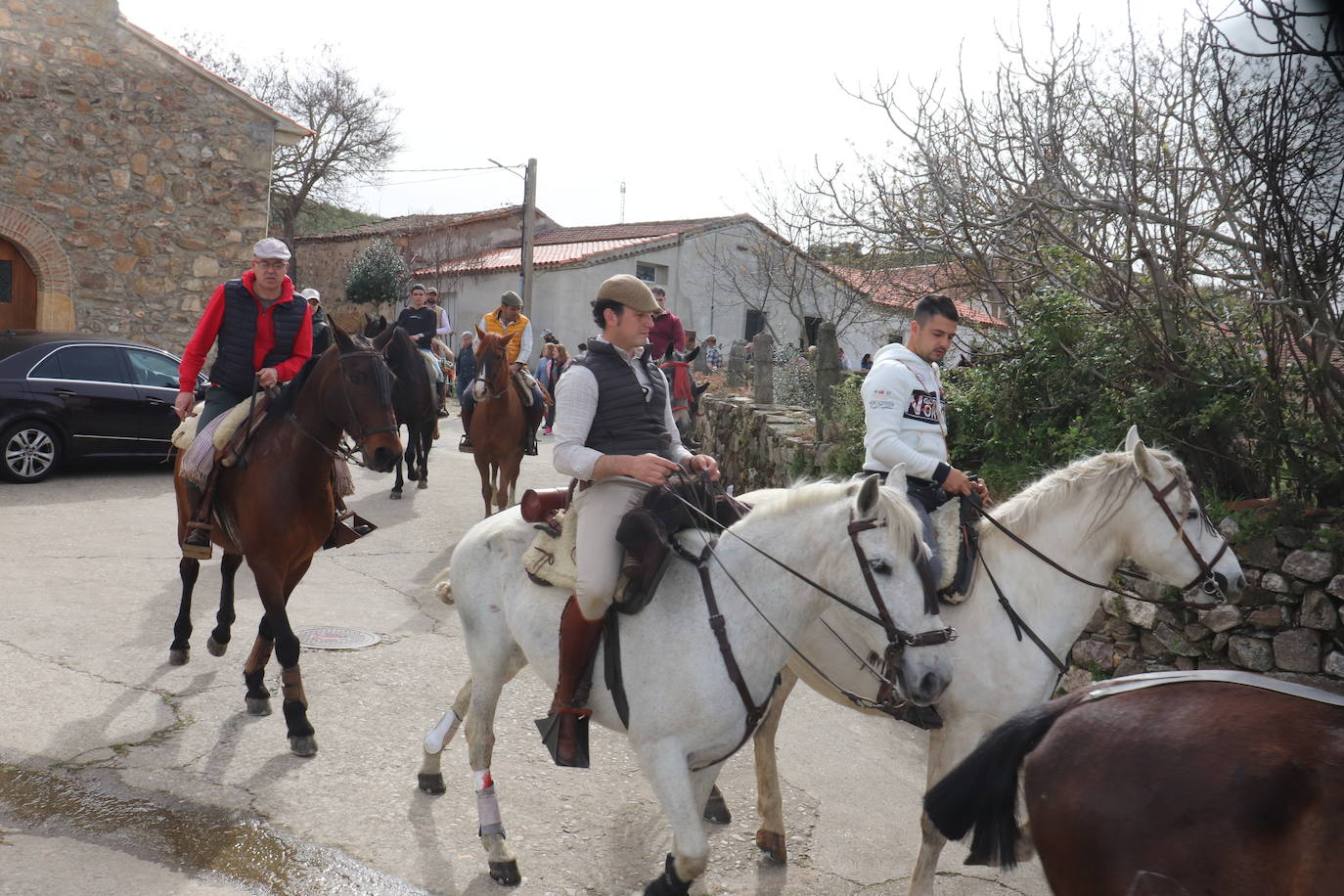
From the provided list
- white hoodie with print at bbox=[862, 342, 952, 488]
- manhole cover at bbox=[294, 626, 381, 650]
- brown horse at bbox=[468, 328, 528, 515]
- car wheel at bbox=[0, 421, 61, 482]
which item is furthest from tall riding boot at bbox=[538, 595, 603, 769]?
car wheel at bbox=[0, 421, 61, 482]

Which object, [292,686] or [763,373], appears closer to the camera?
[292,686]

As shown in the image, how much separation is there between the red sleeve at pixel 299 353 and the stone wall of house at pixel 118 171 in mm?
10769

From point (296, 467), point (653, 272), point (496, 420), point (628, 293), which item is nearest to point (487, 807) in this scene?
point (628, 293)

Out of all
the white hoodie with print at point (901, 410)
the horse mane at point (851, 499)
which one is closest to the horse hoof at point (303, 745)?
the horse mane at point (851, 499)

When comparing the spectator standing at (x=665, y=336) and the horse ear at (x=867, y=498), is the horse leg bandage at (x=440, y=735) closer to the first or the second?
the horse ear at (x=867, y=498)

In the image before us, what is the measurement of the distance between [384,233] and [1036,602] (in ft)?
117

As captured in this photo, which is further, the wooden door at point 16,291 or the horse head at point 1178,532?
the wooden door at point 16,291

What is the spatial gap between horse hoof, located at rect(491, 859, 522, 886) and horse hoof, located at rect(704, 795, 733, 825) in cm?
111

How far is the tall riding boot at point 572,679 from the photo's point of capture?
379 centimetres

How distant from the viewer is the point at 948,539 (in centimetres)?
450

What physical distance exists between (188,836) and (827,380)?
329 inches

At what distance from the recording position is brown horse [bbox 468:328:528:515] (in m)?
10.8

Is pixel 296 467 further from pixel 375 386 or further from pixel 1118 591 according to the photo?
pixel 1118 591

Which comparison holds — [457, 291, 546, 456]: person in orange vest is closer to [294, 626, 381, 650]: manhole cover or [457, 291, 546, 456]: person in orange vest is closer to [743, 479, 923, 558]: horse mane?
[294, 626, 381, 650]: manhole cover
